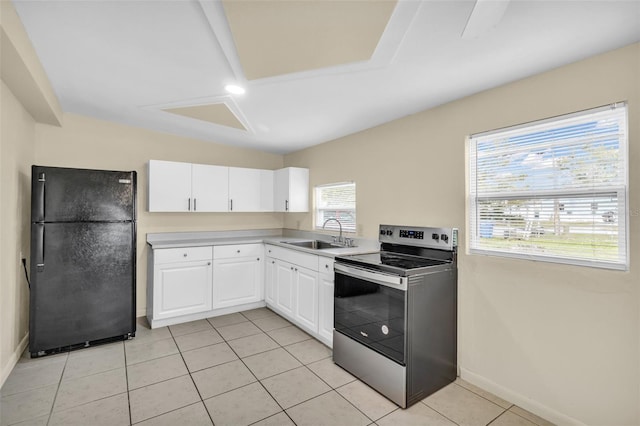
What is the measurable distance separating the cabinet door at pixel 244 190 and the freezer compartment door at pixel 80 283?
142cm

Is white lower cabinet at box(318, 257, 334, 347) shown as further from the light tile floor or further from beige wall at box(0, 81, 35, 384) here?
beige wall at box(0, 81, 35, 384)

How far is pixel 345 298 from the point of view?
2635 mm

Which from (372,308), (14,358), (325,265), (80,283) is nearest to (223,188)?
(80,283)

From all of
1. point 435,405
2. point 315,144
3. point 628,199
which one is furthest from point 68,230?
point 628,199

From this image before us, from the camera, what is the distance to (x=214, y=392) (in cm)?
225

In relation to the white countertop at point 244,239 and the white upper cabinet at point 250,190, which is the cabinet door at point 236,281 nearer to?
the white countertop at point 244,239

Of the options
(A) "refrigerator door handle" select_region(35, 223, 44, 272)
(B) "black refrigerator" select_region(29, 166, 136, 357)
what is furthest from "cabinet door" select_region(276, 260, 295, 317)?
(A) "refrigerator door handle" select_region(35, 223, 44, 272)

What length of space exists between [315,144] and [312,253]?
180cm

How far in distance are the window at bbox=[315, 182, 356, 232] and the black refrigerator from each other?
2297mm

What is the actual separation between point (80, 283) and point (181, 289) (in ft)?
3.21

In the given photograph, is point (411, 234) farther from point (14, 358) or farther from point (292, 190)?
point (14, 358)

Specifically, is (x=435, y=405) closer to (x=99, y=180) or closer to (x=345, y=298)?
(x=345, y=298)

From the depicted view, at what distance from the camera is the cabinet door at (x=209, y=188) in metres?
3.92

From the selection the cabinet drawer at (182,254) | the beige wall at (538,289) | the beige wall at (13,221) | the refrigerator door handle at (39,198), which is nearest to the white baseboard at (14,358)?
the beige wall at (13,221)
